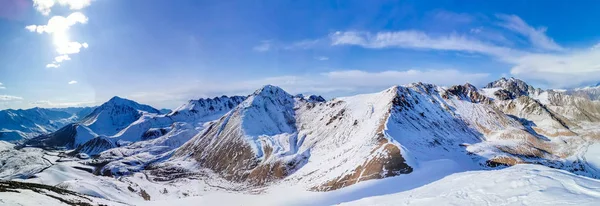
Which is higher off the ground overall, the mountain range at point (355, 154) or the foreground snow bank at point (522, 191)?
the foreground snow bank at point (522, 191)

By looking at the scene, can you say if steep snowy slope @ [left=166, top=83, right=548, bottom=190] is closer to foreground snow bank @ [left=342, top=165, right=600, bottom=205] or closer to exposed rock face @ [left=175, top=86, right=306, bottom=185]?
exposed rock face @ [left=175, top=86, right=306, bottom=185]

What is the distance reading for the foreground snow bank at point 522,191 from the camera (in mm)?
15938

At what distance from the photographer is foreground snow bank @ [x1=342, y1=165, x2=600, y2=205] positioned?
1594 cm

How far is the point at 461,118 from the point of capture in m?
184

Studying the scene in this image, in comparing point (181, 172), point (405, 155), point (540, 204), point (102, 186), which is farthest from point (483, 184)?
point (181, 172)

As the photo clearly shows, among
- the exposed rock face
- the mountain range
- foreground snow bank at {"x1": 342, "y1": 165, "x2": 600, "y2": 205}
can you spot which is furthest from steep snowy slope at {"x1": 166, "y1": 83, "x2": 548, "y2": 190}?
foreground snow bank at {"x1": 342, "y1": 165, "x2": 600, "y2": 205}

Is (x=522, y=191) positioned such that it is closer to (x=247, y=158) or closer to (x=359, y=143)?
(x=359, y=143)

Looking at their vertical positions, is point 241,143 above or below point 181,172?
above

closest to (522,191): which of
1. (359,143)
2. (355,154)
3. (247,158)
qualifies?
(355,154)

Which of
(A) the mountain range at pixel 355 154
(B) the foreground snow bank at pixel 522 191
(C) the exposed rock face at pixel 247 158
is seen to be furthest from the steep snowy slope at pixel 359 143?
(B) the foreground snow bank at pixel 522 191

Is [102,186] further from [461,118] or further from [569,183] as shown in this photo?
[461,118]

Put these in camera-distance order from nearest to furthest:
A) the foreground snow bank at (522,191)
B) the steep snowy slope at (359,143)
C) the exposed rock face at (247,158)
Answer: the foreground snow bank at (522,191)
the steep snowy slope at (359,143)
the exposed rock face at (247,158)

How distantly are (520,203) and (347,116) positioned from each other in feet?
509

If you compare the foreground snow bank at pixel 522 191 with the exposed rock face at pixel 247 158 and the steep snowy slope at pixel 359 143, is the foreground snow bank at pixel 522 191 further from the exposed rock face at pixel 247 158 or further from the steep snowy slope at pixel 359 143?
the exposed rock face at pixel 247 158
